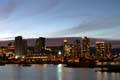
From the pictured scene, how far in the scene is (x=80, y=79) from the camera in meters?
83.4

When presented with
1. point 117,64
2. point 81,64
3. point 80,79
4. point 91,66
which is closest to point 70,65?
point 81,64

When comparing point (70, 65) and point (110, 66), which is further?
point (70, 65)

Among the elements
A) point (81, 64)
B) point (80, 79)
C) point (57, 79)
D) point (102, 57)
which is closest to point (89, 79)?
point (80, 79)

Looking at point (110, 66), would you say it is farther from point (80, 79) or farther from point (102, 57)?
point (102, 57)

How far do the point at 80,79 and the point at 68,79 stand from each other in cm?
324

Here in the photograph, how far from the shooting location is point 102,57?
190 metres

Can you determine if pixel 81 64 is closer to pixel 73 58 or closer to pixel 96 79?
pixel 73 58

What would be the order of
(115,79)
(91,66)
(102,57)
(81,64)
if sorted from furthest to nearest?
(102,57)
(81,64)
(91,66)
(115,79)

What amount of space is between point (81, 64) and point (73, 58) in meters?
29.4

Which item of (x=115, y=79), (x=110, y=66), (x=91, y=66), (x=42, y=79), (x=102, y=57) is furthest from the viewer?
(x=102, y=57)

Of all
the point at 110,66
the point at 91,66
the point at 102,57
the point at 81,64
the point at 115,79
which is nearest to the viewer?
the point at 115,79

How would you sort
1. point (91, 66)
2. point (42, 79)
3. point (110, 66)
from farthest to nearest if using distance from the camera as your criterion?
point (91, 66) → point (110, 66) → point (42, 79)

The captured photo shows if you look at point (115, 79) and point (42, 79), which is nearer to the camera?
point (115, 79)

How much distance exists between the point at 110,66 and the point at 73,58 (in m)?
78.9
